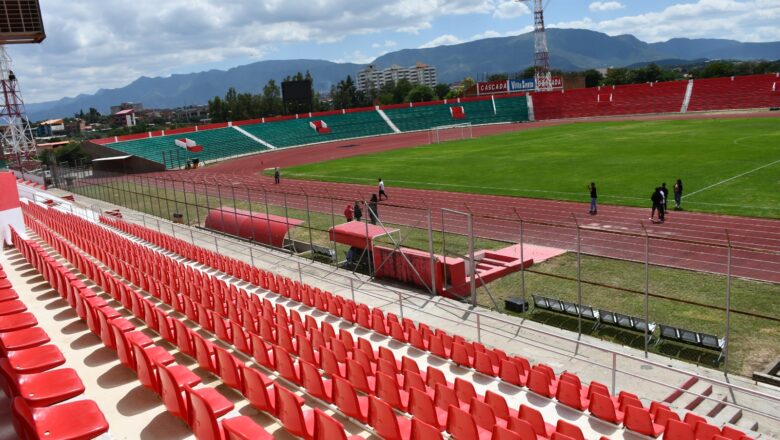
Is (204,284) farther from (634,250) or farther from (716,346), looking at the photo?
(634,250)

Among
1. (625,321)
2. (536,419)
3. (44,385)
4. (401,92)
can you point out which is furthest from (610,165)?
(401,92)

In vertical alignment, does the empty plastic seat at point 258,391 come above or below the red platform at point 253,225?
above

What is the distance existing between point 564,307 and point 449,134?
62.9 meters

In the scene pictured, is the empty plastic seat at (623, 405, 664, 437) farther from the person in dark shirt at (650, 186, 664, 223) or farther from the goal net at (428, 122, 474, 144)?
the goal net at (428, 122, 474, 144)

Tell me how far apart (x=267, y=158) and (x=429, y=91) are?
254 feet

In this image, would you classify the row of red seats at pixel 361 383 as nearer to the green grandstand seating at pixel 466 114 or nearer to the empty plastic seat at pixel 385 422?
the empty plastic seat at pixel 385 422

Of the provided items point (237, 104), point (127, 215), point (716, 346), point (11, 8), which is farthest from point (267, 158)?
point (237, 104)

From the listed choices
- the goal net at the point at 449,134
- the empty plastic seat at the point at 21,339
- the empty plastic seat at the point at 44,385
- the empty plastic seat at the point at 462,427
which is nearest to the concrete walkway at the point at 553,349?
the empty plastic seat at the point at 462,427

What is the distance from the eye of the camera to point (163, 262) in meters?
16.9

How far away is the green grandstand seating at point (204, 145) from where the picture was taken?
210 feet

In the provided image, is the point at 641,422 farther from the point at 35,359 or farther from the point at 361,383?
the point at 35,359

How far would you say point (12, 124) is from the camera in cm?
5919

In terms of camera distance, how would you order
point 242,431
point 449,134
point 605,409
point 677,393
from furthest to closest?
point 449,134 → point 677,393 → point 605,409 → point 242,431

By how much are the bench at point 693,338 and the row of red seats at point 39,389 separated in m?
11.1
